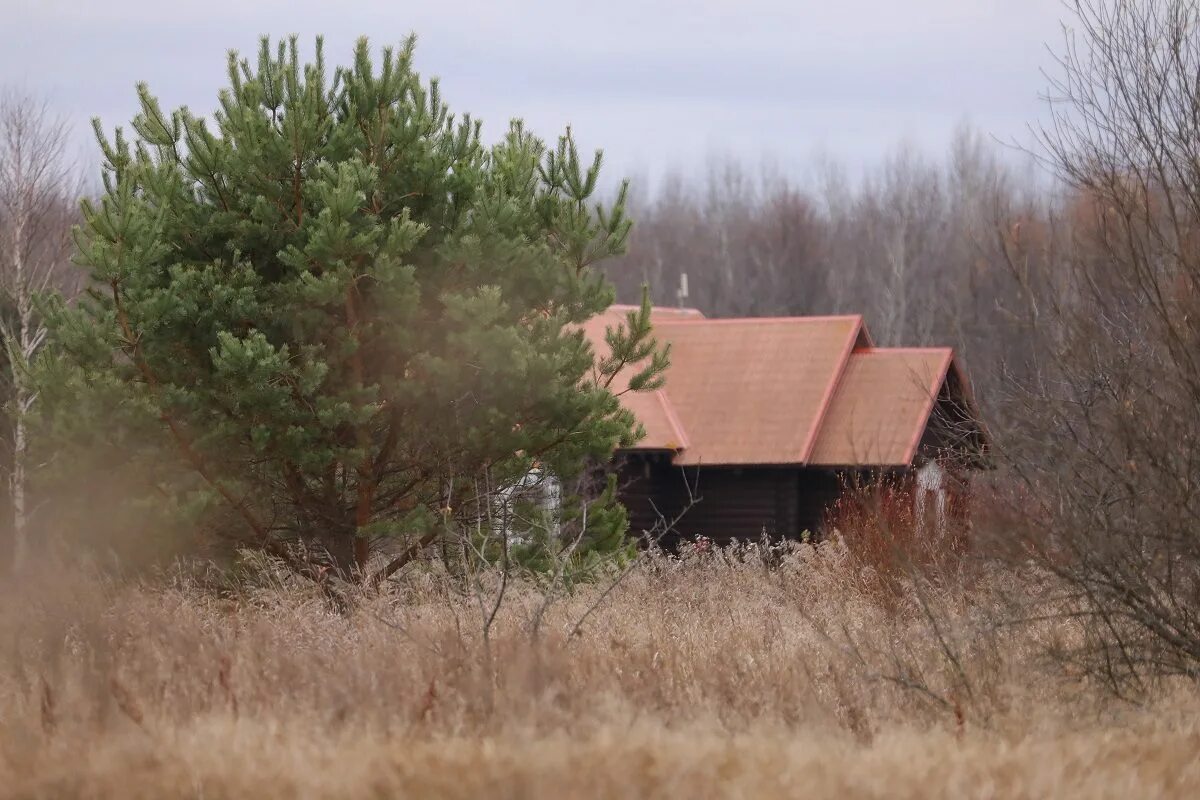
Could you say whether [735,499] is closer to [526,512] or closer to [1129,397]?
[526,512]

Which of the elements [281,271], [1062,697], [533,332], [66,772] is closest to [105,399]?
[281,271]

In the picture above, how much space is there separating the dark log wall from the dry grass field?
14.9 m

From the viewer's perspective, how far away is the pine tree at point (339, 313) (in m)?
12.2

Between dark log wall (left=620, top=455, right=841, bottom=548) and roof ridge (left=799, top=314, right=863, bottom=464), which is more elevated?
roof ridge (left=799, top=314, right=863, bottom=464)

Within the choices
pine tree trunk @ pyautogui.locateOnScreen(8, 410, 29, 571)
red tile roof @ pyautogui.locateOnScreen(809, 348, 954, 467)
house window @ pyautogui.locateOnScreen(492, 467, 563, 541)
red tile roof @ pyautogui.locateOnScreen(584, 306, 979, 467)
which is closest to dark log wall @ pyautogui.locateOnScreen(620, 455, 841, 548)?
red tile roof @ pyautogui.locateOnScreen(584, 306, 979, 467)

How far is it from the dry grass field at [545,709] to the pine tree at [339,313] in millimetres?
1934

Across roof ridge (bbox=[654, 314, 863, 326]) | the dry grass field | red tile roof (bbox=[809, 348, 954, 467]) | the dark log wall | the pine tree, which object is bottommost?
the dark log wall

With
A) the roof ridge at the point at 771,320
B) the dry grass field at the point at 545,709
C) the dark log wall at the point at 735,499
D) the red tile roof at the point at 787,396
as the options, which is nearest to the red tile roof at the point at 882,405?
the red tile roof at the point at 787,396

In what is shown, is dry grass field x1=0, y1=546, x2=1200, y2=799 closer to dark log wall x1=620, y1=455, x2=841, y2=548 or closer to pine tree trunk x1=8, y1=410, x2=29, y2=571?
pine tree trunk x1=8, y1=410, x2=29, y2=571

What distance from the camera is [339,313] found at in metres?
13.1

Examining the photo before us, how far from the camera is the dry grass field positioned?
6.56 meters

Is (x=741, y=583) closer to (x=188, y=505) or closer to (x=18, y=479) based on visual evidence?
(x=188, y=505)

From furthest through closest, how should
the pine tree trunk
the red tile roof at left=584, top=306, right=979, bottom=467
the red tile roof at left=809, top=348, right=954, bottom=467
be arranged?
1. the red tile roof at left=584, top=306, right=979, bottom=467
2. the red tile roof at left=809, top=348, right=954, bottom=467
3. the pine tree trunk

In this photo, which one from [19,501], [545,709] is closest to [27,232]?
[19,501]
